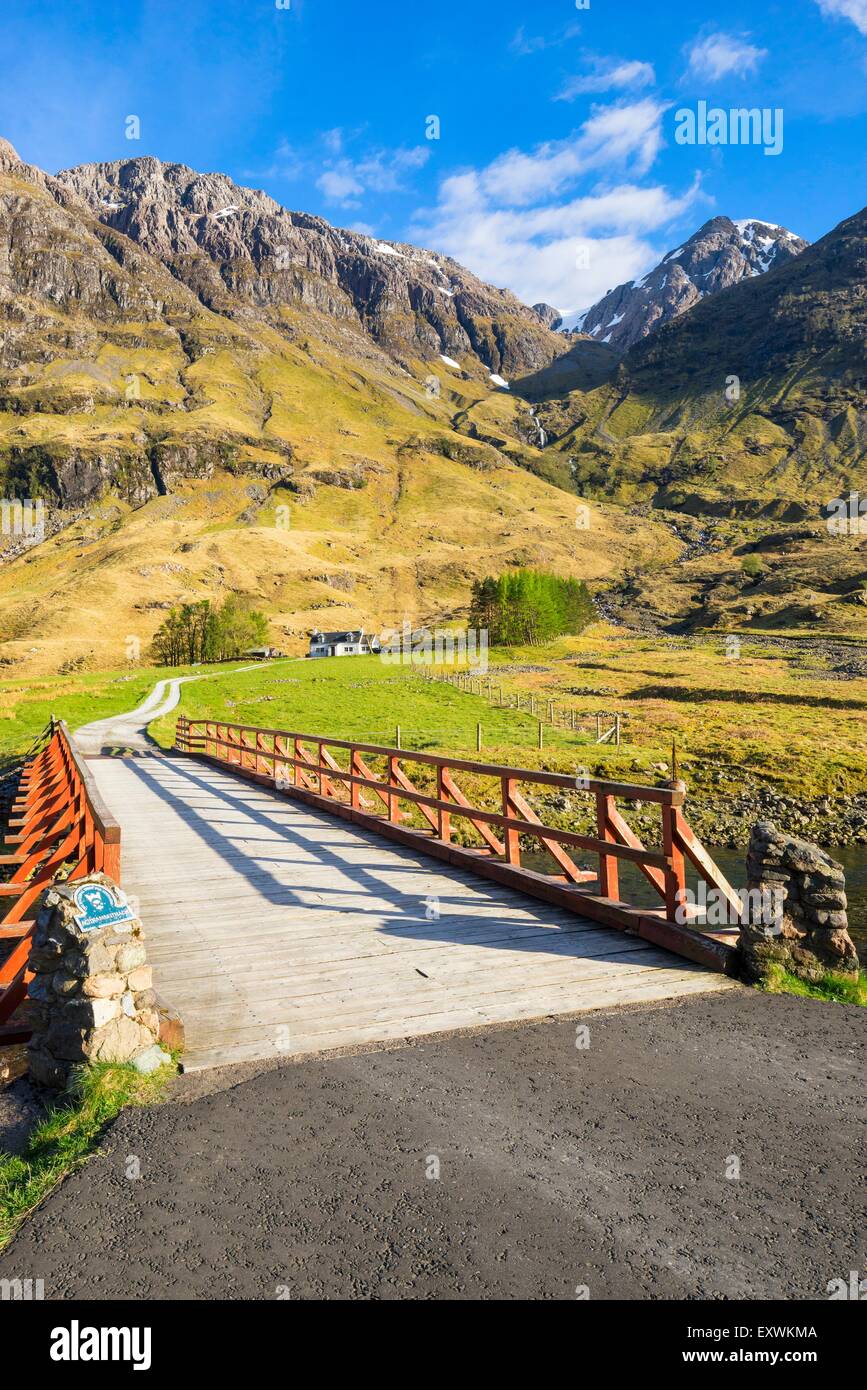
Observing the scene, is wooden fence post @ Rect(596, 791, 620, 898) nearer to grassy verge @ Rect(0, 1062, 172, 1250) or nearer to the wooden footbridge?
the wooden footbridge

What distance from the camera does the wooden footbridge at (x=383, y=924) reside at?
6.69 meters

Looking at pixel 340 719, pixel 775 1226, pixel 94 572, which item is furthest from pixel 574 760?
pixel 94 572

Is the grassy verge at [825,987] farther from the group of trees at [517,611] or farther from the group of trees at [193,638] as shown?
the group of trees at [193,638]

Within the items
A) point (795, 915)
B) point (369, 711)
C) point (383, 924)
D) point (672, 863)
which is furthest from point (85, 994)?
point (369, 711)

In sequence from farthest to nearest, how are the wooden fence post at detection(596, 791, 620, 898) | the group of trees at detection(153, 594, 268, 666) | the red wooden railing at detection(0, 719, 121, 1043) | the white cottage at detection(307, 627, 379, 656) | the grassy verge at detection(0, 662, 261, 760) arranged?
1. the white cottage at detection(307, 627, 379, 656)
2. the group of trees at detection(153, 594, 268, 666)
3. the grassy verge at detection(0, 662, 261, 760)
4. the wooden fence post at detection(596, 791, 620, 898)
5. the red wooden railing at detection(0, 719, 121, 1043)

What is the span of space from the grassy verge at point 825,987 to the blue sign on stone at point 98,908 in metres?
5.64

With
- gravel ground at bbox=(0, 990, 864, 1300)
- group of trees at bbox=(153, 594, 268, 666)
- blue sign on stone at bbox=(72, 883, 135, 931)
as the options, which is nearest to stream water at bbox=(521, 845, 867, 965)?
gravel ground at bbox=(0, 990, 864, 1300)

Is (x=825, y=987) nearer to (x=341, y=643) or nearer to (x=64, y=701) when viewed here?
(x=64, y=701)

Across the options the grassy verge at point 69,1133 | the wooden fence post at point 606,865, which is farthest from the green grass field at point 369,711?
the grassy verge at point 69,1133

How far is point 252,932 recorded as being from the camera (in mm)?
9031

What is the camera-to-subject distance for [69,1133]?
4.79m

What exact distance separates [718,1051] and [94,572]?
20514cm

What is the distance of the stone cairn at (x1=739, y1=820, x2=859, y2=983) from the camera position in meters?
6.98

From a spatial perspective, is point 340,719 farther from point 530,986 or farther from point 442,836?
point 530,986
